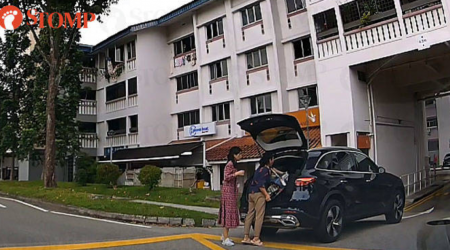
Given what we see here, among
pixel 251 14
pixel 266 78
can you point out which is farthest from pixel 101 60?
pixel 266 78

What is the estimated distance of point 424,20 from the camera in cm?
1612

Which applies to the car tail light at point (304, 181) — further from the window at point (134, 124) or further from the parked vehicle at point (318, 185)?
the window at point (134, 124)

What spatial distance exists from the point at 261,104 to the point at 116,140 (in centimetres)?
1344

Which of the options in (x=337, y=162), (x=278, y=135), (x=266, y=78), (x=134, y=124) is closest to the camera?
(x=337, y=162)

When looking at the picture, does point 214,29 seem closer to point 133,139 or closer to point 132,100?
point 132,100

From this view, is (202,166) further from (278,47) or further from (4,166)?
(4,166)

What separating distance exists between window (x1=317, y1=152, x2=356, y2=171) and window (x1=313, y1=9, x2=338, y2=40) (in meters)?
10.7

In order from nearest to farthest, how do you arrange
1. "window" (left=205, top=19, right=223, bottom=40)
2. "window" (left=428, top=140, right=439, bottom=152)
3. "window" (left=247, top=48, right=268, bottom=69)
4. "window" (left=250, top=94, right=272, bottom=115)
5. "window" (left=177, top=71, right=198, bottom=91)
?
"window" (left=250, top=94, right=272, bottom=115) → "window" (left=247, top=48, right=268, bottom=69) → "window" (left=205, top=19, right=223, bottom=40) → "window" (left=177, top=71, right=198, bottom=91) → "window" (left=428, top=140, right=439, bottom=152)

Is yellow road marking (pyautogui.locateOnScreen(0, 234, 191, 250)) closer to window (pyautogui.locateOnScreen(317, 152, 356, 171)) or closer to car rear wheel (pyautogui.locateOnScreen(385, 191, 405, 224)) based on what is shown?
window (pyautogui.locateOnScreen(317, 152, 356, 171))

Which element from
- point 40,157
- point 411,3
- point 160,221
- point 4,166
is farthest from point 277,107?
Answer: point 4,166

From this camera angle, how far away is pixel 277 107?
2366 centimetres

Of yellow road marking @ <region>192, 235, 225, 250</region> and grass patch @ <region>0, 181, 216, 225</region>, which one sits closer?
yellow road marking @ <region>192, 235, 225, 250</region>

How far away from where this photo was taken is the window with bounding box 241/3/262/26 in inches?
972

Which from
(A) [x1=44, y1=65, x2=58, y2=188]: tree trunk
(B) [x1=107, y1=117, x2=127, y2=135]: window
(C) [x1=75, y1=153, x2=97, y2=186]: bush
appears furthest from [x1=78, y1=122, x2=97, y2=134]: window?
(A) [x1=44, y1=65, x2=58, y2=188]: tree trunk
